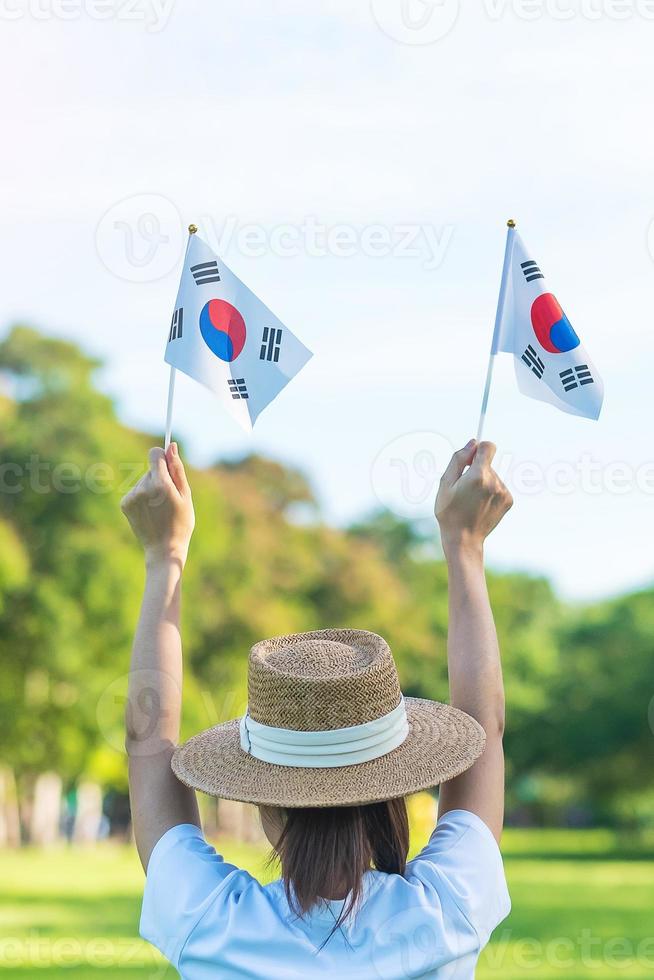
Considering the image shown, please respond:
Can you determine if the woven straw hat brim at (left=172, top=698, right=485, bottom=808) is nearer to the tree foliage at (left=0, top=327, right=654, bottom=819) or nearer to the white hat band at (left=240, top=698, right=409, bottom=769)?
the white hat band at (left=240, top=698, right=409, bottom=769)

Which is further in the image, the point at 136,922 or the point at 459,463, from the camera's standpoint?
the point at 136,922

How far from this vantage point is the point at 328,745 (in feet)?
7.27

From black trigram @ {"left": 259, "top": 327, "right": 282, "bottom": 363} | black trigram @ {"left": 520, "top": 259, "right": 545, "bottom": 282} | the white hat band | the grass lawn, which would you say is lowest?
the grass lawn

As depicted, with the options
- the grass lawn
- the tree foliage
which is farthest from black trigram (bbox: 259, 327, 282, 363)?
the grass lawn

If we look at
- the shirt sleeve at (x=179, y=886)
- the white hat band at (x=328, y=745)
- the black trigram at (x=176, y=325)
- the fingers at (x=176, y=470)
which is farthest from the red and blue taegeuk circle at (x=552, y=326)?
the shirt sleeve at (x=179, y=886)

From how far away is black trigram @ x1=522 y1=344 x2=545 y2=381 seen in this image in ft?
10.3

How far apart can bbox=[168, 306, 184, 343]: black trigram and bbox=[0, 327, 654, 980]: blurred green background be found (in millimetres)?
15715

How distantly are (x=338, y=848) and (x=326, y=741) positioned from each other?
0.56ft

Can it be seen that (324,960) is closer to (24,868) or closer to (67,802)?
(24,868)

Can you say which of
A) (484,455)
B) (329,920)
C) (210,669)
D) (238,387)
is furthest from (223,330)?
(210,669)

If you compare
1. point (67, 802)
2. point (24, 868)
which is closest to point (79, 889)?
point (24, 868)

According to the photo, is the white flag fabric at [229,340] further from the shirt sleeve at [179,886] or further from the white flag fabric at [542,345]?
the shirt sleeve at [179,886]

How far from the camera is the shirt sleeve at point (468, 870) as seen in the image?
218cm

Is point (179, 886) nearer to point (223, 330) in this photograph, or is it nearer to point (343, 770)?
point (343, 770)
